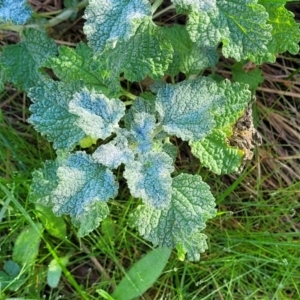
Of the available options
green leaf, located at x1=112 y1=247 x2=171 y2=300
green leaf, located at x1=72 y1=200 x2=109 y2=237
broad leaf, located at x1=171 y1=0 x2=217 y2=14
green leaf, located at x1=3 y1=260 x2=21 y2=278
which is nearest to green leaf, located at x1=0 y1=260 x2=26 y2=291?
green leaf, located at x1=3 y1=260 x2=21 y2=278

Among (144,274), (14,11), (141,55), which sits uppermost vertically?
(14,11)

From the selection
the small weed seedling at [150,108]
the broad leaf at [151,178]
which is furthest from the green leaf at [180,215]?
the broad leaf at [151,178]

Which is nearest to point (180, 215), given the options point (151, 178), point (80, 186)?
point (151, 178)

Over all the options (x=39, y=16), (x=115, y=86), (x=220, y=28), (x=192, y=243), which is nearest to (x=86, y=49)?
(x=115, y=86)

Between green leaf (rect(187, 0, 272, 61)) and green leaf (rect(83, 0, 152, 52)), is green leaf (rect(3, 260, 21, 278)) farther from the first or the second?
green leaf (rect(187, 0, 272, 61))

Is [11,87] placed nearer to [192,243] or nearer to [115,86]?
[115,86]

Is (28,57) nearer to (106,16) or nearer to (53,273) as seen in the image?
(106,16)

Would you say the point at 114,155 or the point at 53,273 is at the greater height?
the point at 114,155
